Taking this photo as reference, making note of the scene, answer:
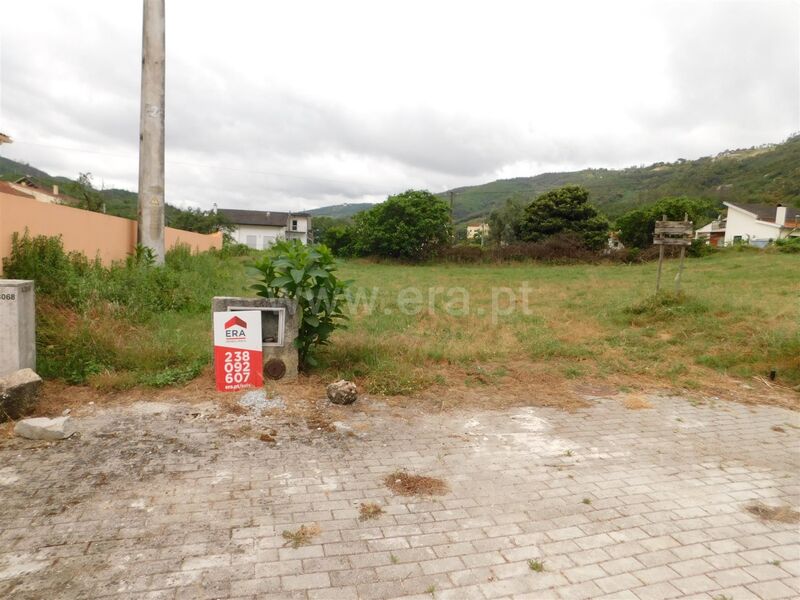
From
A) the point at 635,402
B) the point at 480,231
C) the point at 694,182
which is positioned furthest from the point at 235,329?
the point at 694,182

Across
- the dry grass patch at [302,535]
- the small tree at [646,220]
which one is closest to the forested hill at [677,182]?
the small tree at [646,220]

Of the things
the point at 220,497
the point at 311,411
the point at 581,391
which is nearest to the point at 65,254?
the point at 311,411

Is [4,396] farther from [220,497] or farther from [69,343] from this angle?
[220,497]

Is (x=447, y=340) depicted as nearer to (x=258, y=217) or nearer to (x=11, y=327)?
(x=11, y=327)

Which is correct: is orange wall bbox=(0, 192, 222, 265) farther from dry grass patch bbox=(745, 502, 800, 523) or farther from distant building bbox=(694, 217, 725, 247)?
distant building bbox=(694, 217, 725, 247)

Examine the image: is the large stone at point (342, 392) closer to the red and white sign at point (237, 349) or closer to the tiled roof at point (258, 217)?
the red and white sign at point (237, 349)

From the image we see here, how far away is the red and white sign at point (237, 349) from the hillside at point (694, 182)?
33.0 m

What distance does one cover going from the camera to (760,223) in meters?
42.9

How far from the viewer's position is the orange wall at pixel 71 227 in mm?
6062

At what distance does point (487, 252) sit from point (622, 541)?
90.0 feet

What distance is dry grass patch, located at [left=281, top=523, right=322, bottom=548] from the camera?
7.87 feet

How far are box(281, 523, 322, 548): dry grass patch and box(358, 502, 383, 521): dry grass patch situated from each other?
274 millimetres

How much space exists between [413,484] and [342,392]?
1584 mm

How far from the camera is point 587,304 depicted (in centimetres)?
1133
